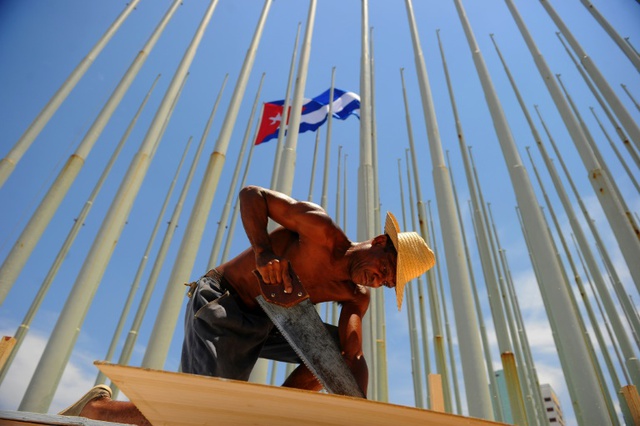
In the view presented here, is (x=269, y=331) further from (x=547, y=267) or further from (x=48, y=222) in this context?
(x=48, y=222)

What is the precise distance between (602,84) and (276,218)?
456 centimetres

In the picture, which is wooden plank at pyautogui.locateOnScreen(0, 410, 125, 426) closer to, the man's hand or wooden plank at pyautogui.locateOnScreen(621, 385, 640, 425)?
the man's hand

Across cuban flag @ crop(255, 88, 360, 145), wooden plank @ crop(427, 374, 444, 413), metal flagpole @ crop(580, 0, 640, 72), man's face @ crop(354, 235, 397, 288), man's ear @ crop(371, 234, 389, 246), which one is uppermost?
cuban flag @ crop(255, 88, 360, 145)

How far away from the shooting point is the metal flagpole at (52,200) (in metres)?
4.20

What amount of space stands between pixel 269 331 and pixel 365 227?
7.91 feet

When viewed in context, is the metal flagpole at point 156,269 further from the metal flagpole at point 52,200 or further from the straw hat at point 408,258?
the straw hat at point 408,258

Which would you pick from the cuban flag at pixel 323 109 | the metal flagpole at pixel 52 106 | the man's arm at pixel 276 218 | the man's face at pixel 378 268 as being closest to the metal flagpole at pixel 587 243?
the cuban flag at pixel 323 109

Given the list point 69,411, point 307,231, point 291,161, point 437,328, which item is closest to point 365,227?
point 291,161

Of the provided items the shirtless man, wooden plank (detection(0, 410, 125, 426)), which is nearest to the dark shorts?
the shirtless man

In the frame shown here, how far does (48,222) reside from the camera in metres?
4.25

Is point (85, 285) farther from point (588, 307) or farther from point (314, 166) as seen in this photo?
point (588, 307)

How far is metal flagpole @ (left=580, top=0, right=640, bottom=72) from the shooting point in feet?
15.7

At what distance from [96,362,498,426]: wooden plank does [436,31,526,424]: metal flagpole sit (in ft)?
9.10

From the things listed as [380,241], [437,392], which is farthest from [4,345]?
[437,392]
